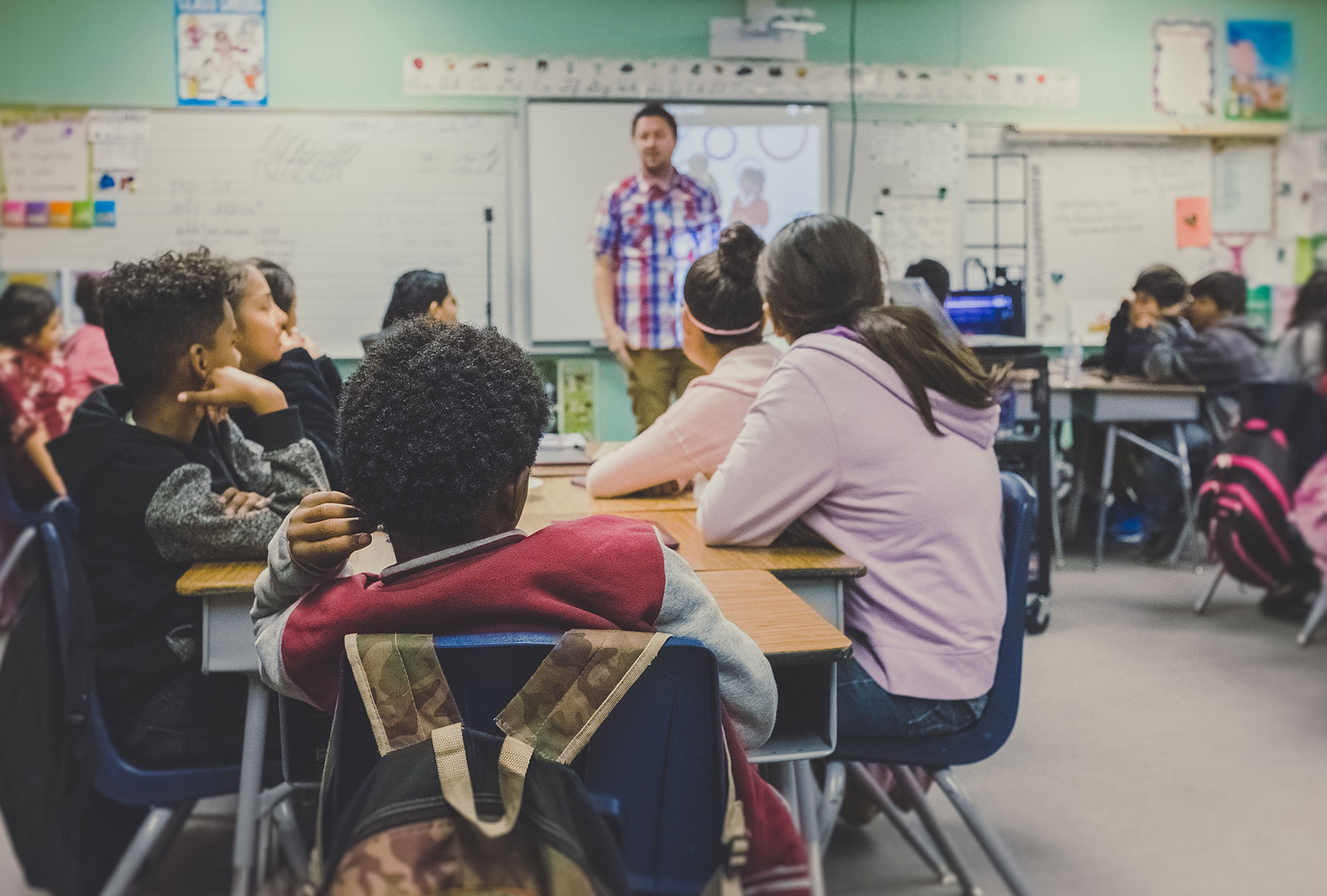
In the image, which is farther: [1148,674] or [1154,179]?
[1154,179]

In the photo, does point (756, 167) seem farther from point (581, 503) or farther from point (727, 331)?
point (581, 503)

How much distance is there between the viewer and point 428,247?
5.19 metres

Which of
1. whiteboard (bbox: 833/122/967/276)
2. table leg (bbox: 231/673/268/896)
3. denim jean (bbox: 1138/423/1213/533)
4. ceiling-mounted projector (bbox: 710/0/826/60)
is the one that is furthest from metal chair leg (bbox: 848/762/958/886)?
ceiling-mounted projector (bbox: 710/0/826/60)

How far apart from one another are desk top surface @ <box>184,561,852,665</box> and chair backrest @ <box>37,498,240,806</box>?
6.2 inches

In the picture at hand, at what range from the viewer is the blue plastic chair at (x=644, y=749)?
2.89 ft

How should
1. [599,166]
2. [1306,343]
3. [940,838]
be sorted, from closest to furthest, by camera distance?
[940,838], [1306,343], [599,166]

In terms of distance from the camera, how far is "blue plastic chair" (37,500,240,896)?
155 cm

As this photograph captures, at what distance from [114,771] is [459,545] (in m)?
0.92

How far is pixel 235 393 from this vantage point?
5.65 ft

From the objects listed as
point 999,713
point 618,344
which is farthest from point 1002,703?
point 618,344

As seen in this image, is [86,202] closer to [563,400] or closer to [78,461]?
[563,400]

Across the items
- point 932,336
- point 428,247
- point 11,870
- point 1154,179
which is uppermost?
point 1154,179

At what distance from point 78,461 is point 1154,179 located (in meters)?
5.41

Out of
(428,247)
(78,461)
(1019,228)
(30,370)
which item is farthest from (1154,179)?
(78,461)
